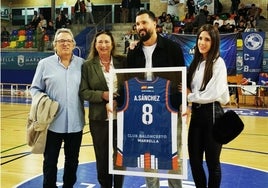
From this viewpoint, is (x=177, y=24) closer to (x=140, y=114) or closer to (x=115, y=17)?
(x=115, y=17)

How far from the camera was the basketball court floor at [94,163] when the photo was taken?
175 inches

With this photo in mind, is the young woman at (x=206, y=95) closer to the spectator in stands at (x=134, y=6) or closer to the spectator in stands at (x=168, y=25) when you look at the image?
the spectator in stands at (x=168, y=25)

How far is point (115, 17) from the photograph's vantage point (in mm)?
20250

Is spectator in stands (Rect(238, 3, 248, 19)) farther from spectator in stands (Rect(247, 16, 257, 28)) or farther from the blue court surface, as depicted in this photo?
the blue court surface

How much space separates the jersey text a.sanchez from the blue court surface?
1.34 m

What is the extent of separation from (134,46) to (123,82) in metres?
0.36

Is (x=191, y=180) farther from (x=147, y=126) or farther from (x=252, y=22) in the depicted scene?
(x=252, y=22)

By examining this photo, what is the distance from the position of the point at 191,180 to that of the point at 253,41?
876cm

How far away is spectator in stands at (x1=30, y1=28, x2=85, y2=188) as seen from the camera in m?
3.44

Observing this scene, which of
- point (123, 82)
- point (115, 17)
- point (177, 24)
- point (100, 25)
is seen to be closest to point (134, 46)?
point (123, 82)

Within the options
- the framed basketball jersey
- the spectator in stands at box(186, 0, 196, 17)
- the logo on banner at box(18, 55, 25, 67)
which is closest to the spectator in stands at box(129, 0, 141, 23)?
the spectator in stands at box(186, 0, 196, 17)

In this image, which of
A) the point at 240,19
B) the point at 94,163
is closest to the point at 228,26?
the point at 240,19

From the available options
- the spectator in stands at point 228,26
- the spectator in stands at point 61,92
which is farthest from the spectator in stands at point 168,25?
the spectator in stands at point 61,92

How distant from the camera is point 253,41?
40.2 ft
